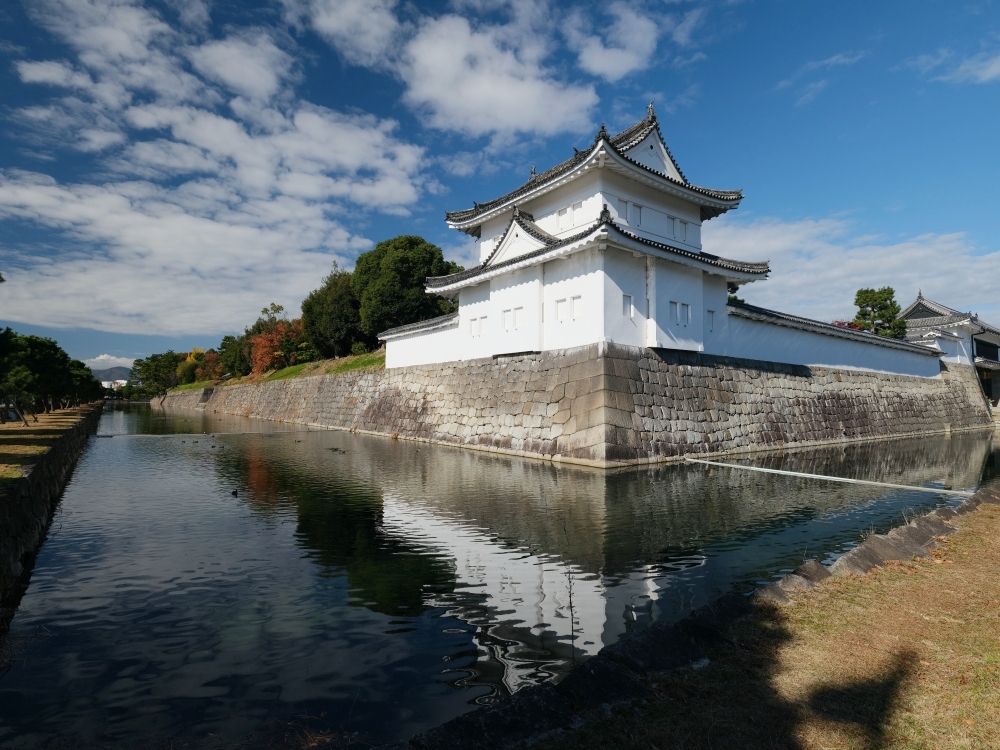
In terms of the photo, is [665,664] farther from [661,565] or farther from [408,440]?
[408,440]

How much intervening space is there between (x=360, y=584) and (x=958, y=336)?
37.8m

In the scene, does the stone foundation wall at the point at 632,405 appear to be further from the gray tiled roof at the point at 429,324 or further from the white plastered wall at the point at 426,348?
the gray tiled roof at the point at 429,324

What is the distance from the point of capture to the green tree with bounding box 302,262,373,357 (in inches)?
1483

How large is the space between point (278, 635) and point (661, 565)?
12.4 ft

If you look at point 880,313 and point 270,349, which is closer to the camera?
point 880,313

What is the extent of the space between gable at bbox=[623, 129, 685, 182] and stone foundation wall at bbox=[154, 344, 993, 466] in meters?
6.96

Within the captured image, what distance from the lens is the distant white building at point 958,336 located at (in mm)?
30906

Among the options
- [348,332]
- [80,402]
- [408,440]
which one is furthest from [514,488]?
[80,402]

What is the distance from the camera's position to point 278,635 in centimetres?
423

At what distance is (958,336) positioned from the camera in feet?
103

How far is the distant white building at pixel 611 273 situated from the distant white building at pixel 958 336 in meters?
13.8

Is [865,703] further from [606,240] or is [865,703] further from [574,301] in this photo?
[574,301]

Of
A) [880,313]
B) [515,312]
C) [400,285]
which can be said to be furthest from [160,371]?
[880,313]

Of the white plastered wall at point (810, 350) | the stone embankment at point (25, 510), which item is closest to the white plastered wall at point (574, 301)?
the white plastered wall at point (810, 350)
